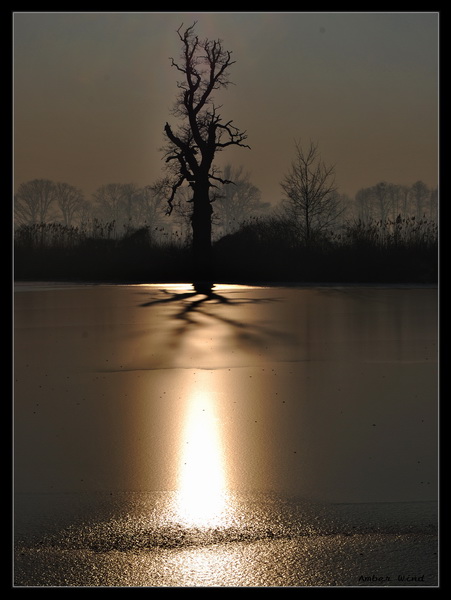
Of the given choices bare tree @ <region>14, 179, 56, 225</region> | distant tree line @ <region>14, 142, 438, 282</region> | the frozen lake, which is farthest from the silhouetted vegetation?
bare tree @ <region>14, 179, 56, 225</region>

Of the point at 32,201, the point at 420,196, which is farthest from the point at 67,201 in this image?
the point at 420,196

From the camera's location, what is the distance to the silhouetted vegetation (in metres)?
34.2

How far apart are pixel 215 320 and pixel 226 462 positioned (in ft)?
38.4

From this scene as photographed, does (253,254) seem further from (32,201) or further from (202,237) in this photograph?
(32,201)

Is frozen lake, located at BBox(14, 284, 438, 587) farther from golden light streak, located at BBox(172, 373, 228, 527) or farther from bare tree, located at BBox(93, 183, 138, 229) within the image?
bare tree, located at BBox(93, 183, 138, 229)

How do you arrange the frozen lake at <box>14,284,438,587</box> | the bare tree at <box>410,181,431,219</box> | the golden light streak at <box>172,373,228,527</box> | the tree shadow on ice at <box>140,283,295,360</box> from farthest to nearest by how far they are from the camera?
the bare tree at <box>410,181,431,219</box> < the tree shadow on ice at <box>140,283,295,360</box> < the golden light streak at <box>172,373,228,527</box> < the frozen lake at <box>14,284,438,587</box>

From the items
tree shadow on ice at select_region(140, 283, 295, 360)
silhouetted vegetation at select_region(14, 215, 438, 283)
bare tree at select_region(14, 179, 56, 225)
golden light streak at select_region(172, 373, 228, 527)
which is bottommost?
golden light streak at select_region(172, 373, 228, 527)

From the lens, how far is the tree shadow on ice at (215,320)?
14.1 m

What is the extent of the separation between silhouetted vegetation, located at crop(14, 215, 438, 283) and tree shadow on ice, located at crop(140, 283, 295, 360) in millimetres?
8798

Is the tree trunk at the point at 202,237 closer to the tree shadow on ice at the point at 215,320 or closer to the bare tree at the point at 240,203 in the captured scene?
the tree shadow on ice at the point at 215,320

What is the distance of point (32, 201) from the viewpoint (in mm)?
85938

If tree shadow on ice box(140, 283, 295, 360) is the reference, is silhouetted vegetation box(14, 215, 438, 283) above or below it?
above
